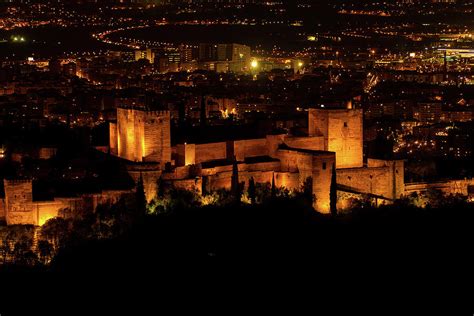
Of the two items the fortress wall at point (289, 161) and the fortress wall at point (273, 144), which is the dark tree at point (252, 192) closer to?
the fortress wall at point (289, 161)

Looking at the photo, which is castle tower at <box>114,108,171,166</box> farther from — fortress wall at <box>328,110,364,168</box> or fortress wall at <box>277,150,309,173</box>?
fortress wall at <box>328,110,364,168</box>

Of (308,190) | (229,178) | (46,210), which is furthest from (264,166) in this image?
(46,210)

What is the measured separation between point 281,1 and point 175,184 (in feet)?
257

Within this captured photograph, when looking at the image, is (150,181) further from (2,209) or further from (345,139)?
(345,139)

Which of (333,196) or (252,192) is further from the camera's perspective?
(333,196)

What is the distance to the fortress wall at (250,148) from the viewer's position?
1182 inches

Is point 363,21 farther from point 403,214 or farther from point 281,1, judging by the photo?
point 403,214

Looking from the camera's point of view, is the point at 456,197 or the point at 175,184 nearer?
the point at 175,184

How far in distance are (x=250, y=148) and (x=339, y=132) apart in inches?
109

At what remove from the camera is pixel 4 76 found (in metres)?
79.3

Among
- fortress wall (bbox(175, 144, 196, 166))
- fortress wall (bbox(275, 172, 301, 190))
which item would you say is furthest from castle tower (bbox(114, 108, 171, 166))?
fortress wall (bbox(275, 172, 301, 190))

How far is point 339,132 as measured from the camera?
103ft

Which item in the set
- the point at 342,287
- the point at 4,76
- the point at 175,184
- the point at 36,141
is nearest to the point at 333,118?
the point at 175,184

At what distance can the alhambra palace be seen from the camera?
27047mm
